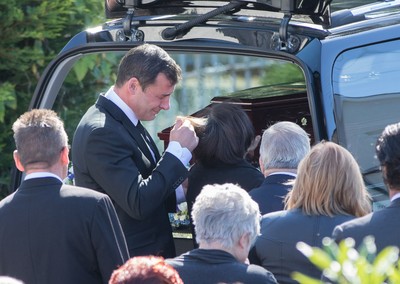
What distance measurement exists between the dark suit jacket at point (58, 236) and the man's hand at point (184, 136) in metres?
0.53

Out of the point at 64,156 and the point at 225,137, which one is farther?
the point at 225,137

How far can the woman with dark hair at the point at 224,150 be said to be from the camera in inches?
158

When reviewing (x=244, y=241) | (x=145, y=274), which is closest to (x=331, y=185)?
(x=244, y=241)

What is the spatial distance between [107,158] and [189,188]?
22.9 inches

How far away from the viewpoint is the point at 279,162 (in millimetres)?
3748

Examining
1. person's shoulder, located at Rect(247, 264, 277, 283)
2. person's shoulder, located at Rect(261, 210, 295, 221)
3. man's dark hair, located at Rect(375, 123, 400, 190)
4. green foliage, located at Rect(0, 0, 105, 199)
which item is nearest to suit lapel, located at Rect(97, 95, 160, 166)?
person's shoulder, located at Rect(261, 210, 295, 221)

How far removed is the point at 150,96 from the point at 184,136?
0.24 m

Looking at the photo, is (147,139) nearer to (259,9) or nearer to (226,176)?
(226,176)

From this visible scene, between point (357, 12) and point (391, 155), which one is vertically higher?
point (357, 12)

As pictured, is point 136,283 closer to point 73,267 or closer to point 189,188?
point 73,267

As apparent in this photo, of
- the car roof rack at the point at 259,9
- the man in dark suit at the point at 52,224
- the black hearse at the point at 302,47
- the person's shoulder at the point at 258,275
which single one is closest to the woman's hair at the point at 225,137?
the black hearse at the point at 302,47

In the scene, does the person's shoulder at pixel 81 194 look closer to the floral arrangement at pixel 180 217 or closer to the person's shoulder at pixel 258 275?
the person's shoulder at pixel 258 275

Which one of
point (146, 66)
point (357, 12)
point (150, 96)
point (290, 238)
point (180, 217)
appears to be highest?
point (357, 12)

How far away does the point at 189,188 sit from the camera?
13.4 ft
